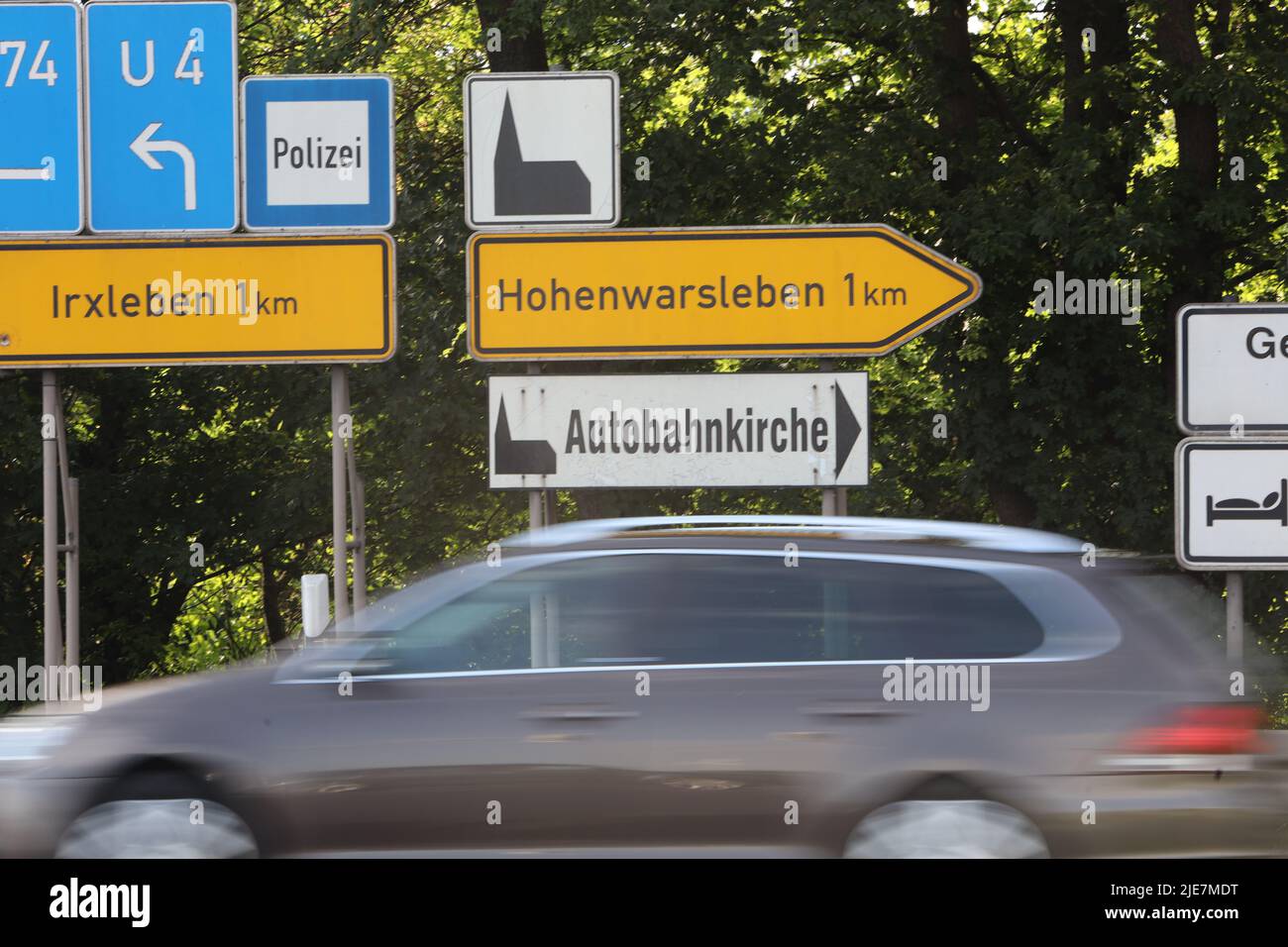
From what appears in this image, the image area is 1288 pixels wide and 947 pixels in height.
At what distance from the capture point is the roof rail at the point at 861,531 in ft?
19.1

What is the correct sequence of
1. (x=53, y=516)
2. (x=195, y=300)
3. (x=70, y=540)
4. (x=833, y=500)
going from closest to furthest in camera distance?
(x=833, y=500), (x=195, y=300), (x=53, y=516), (x=70, y=540)

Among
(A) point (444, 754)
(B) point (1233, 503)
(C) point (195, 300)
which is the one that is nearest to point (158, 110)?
(C) point (195, 300)

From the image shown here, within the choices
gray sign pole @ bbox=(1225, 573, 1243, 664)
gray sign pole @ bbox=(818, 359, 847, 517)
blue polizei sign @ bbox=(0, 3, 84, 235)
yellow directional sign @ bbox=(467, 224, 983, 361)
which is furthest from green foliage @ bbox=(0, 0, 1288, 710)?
gray sign pole @ bbox=(1225, 573, 1243, 664)

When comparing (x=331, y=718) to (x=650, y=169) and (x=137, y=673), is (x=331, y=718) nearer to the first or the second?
(x=650, y=169)

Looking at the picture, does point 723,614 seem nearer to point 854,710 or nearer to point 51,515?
point 854,710

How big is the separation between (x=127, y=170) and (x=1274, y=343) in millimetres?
6687

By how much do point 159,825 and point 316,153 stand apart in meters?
5.38

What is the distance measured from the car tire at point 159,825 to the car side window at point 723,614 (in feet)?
2.66

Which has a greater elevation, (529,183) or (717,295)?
(529,183)

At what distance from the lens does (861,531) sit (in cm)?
594

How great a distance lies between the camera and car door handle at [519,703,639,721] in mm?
5574

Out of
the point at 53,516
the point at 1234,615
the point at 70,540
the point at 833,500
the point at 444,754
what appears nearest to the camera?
the point at 444,754

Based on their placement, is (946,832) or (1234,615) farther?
(1234,615)

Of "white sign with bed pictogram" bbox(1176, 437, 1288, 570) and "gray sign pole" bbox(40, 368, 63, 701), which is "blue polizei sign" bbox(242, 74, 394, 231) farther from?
"white sign with bed pictogram" bbox(1176, 437, 1288, 570)
